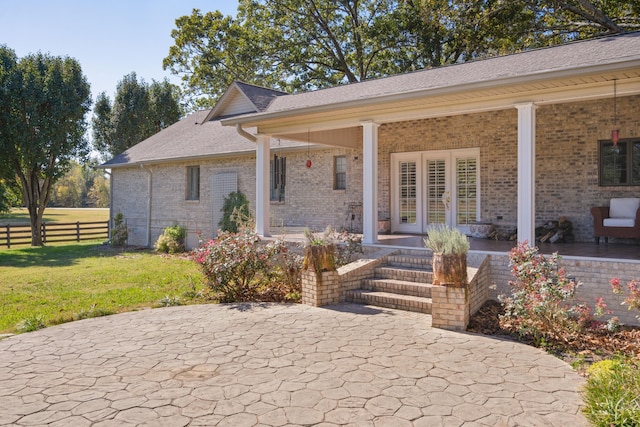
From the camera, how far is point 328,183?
14188mm

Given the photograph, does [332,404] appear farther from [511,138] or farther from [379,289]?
[511,138]

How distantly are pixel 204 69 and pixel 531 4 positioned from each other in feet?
54.0

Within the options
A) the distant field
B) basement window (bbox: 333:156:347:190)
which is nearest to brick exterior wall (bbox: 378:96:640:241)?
basement window (bbox: 333:156:347:190)

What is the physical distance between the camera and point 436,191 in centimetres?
1220

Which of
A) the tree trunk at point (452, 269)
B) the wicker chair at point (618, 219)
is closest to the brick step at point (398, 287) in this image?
the tree trunk at point (452, 269)

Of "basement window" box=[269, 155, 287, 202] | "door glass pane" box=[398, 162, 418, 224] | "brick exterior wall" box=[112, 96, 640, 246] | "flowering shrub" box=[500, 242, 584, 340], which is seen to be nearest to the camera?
"flowering shrub" box=[500, 242, 584, 340]

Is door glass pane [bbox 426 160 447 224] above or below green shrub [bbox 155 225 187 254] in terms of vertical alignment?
above

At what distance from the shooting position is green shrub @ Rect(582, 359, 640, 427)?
3.32 metres

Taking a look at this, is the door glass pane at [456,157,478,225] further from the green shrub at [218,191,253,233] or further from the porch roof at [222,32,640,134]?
the green shrub at [218,191,253,233]

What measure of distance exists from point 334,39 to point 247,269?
18804 mm

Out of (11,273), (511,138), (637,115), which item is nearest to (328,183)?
(511,138)

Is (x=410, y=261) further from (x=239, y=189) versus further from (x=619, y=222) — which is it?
(x=239, y=189)

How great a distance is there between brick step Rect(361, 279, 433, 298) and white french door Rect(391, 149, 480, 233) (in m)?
4.58

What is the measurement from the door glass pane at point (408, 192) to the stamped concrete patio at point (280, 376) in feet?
20.3
